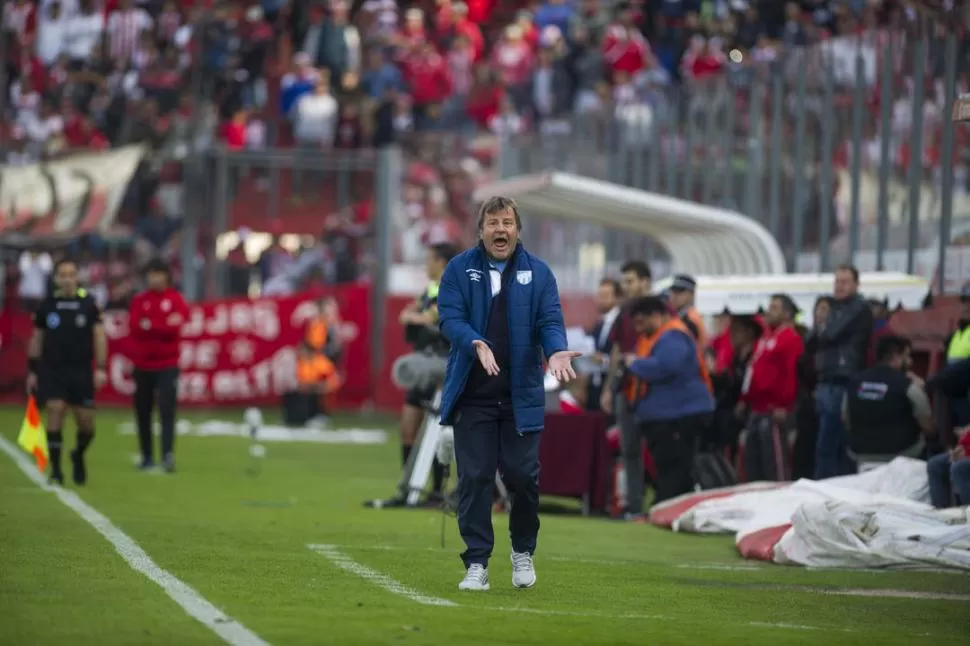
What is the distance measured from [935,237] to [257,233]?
641 inches

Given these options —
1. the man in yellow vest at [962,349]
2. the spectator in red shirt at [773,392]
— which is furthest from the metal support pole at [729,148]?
the man in yellow vest at [962,349]

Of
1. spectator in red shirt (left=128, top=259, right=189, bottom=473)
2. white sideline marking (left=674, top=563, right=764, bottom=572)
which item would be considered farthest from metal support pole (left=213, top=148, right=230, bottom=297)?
white sideline marking (left=674, top=563, right=764, bottom=572)

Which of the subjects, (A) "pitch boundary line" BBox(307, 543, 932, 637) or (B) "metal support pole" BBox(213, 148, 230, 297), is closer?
(A) "pitch boundary line" BBox(307, 543, 932, 637)

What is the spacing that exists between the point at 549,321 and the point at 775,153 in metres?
11.2

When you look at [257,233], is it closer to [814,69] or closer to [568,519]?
[814,69]

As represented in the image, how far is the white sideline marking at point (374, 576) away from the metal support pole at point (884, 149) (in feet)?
26.4

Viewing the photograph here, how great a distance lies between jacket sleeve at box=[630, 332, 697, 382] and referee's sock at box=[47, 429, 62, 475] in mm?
5604

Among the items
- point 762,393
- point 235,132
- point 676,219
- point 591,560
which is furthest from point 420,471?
point 235,132

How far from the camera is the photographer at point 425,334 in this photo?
53.4ft

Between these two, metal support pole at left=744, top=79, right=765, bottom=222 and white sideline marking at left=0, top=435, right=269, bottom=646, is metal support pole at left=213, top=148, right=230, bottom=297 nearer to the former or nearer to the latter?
metal support pole at left=744, top=79, right=765, bottom=222

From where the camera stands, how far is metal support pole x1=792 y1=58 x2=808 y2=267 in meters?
20.6

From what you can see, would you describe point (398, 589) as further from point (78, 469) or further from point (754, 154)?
point (754, 154)

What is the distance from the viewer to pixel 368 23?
33.3 m

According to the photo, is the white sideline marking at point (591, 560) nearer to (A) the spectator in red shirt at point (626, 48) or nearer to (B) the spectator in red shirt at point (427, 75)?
(A) the spectator in red shirt at point (626, 48)
